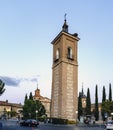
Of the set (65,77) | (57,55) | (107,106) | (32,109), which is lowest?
(32,109)

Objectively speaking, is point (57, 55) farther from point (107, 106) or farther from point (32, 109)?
point (32, 109)

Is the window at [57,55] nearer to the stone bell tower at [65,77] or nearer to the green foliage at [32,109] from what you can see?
the stone bell tower at [65,77]

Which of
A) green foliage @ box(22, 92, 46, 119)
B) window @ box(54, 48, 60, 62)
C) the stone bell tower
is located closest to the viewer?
the stone bell tower

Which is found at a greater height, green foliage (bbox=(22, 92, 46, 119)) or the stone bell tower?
the stone bell tower

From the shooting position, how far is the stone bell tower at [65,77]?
225 ft

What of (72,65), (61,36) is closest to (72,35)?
(61,36)

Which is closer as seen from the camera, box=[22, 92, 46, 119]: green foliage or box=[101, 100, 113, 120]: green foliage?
box=[101, 100, 113, 120]: green foliage

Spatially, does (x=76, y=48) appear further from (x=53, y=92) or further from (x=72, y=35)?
(x=53, y=92)

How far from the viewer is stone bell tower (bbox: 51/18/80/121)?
225 ft

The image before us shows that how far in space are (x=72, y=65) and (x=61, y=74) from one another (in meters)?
3.94

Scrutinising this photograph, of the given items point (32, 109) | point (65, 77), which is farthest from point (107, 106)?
point (65, 77)

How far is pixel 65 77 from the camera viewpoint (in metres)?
70.1

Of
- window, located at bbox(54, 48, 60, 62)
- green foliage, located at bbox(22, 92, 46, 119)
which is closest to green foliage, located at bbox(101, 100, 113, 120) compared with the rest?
green foliage, located at bbox(22, 92, 46, 119)

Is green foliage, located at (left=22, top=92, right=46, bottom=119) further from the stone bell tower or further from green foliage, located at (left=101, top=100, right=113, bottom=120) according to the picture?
the stone bell tower
